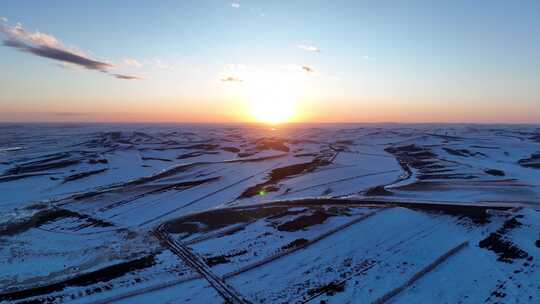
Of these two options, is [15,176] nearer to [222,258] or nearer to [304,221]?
[222,258]

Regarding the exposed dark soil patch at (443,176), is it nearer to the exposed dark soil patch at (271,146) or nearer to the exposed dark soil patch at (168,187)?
the exposed dark soil patch at (168,187)

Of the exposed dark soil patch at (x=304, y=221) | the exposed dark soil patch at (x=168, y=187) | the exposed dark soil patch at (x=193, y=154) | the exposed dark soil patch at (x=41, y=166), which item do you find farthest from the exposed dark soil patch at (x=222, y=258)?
the exposed dark soil patch at (x=193, y=154)

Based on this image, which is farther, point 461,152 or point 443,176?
point 461,152

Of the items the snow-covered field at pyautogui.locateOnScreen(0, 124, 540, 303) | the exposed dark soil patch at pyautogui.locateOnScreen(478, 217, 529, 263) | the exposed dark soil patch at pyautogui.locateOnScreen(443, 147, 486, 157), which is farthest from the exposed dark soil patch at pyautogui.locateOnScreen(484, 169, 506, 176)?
the exposed dark soil patch at pyautogui.locateOnScreen(478, 217, 529, 263)

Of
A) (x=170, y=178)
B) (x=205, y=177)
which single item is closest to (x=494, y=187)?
(x=205, y=177)

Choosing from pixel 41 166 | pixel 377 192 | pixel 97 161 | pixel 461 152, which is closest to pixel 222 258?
pixel 377 192

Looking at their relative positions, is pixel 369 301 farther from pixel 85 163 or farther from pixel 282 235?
pixel 85 163
